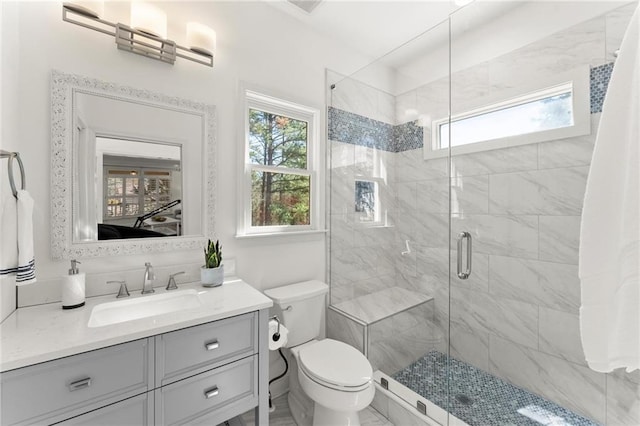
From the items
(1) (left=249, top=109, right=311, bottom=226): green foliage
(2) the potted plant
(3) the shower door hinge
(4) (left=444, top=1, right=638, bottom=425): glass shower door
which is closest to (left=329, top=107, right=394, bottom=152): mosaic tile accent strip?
(1) (left=249, top=109, right=311, bottom=226): green foliage

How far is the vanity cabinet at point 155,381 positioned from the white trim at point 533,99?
5.68 ft

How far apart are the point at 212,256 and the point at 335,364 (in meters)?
0.94

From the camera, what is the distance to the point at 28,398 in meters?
0.82

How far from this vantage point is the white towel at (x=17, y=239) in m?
0.93

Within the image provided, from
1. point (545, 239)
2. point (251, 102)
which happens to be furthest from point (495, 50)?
point (251, 102)

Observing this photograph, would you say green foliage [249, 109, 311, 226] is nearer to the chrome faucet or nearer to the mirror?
the mirror

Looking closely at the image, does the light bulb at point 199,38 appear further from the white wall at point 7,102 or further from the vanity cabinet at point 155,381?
the vanity cabinet at point 155,381

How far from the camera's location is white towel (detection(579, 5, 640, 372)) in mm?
699

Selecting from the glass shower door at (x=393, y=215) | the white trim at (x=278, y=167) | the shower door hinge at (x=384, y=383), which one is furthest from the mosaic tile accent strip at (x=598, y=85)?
the shower door hinge at (x=384, y=383)

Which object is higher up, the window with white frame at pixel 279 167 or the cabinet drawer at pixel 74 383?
the window with white frame at pixel 279 167

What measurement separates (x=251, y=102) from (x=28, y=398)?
1.76m

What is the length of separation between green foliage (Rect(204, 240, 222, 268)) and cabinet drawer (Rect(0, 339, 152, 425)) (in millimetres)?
568

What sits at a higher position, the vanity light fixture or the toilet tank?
the vanity light fixture

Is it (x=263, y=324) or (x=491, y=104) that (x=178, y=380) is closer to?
(x=263, y=324)
